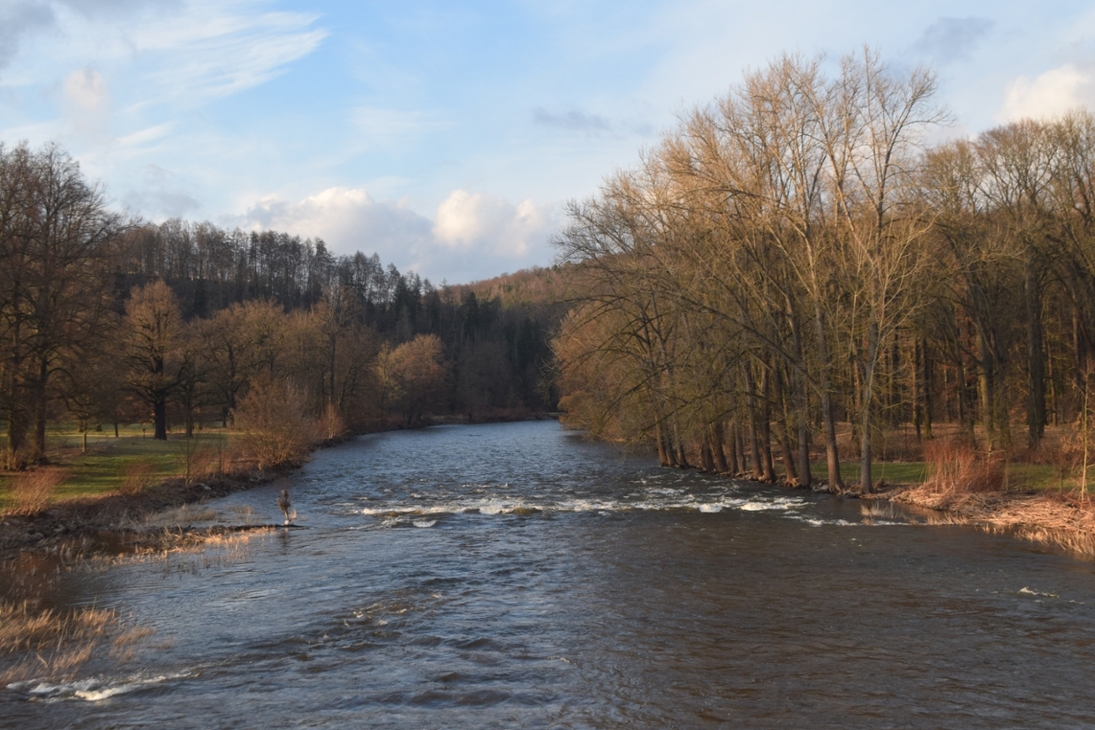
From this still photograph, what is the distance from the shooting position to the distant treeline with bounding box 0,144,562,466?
26.7 meters

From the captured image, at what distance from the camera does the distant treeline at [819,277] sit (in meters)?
23.0

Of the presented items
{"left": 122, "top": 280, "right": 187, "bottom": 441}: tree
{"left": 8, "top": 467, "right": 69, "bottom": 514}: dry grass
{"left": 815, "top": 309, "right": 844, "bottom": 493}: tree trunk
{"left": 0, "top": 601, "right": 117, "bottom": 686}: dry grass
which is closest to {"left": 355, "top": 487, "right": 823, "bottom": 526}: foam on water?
{"left": 815, "top": 309, "right": 844, "bottom": 493}: tree trunk

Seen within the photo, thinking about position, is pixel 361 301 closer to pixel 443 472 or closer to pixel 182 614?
pixel 443 472

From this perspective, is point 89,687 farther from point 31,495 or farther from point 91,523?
point 91,523

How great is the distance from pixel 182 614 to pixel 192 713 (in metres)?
4.38

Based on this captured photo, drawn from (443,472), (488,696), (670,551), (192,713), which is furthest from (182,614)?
(443,472)

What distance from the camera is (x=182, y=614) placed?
1225 centimetres

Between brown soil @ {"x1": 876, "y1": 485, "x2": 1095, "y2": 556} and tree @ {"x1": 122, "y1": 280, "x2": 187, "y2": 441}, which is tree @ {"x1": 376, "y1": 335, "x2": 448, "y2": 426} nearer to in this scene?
tree @ {"x1": 122, "y1": 280, "x2": 187, "y2": 441}

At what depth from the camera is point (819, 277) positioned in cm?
2403

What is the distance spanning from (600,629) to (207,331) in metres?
53.0

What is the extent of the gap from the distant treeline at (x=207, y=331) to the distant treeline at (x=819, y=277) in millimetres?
6908

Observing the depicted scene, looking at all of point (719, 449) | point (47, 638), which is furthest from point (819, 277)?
point (47, 638)

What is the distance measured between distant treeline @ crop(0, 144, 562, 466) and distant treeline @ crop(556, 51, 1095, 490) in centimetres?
691

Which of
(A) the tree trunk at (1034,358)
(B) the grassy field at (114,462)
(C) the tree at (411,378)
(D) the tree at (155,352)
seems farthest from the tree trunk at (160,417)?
(A) the tree trunk at (1034,358)
